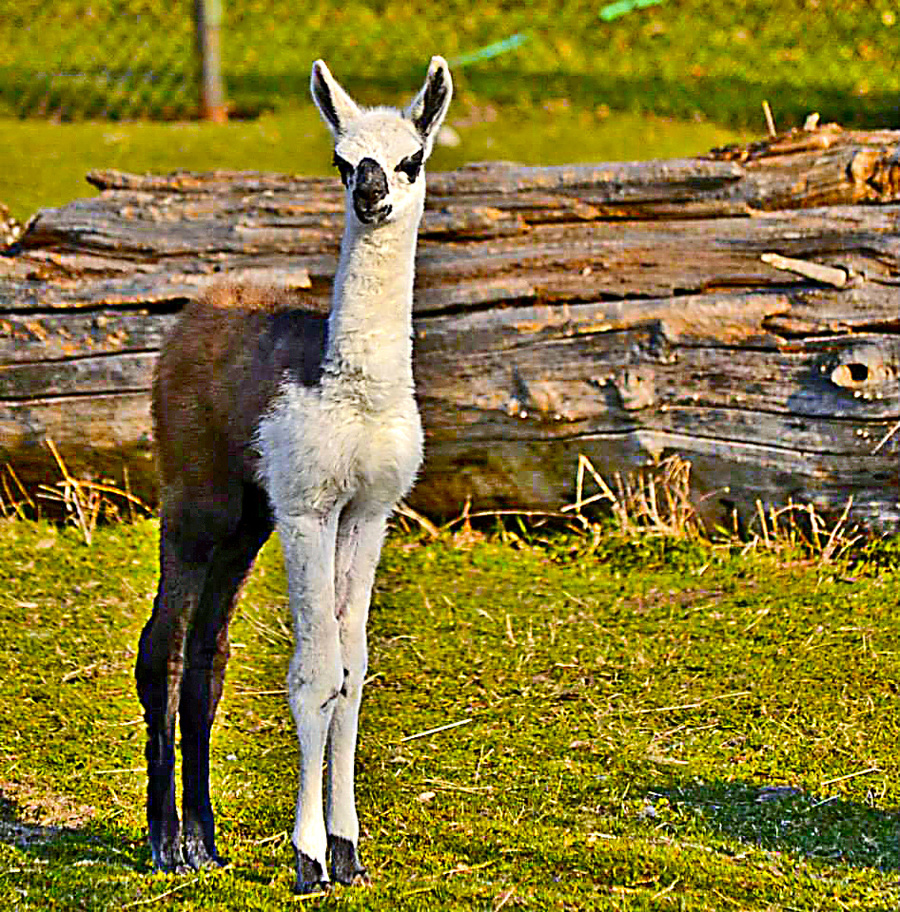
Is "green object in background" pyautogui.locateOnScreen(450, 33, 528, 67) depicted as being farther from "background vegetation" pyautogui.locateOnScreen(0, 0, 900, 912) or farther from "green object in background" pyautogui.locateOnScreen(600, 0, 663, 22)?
"background vegetation" pyautogui.locateOnScreen(0, 0, 900, 912)

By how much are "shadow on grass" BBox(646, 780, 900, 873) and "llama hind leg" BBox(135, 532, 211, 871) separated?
1.51m

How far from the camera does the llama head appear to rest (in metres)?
4.12

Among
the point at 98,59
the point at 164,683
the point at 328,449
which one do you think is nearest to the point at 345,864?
the point at 164,683

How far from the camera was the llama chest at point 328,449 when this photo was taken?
4.28m

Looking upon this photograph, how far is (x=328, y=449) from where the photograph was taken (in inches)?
168

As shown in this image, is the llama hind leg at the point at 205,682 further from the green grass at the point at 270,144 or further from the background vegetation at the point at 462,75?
the green grass at the point at 270,144

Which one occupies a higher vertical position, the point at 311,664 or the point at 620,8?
the point at 620,8

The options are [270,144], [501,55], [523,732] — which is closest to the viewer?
[523,732]

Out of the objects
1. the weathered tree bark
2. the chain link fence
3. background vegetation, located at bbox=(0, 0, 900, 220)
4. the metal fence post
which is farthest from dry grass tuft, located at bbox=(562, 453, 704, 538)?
the chain link fence

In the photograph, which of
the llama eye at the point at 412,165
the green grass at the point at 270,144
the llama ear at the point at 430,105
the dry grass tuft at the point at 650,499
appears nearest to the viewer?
the llama eye at the point at 412,165

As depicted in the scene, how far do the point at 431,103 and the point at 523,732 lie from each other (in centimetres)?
240

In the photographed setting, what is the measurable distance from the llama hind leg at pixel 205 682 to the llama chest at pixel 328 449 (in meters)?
0.30

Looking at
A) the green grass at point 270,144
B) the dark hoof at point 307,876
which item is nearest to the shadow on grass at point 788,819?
the dark hoof at point 307,876

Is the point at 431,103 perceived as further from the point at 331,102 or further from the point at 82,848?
the point at 82,848
